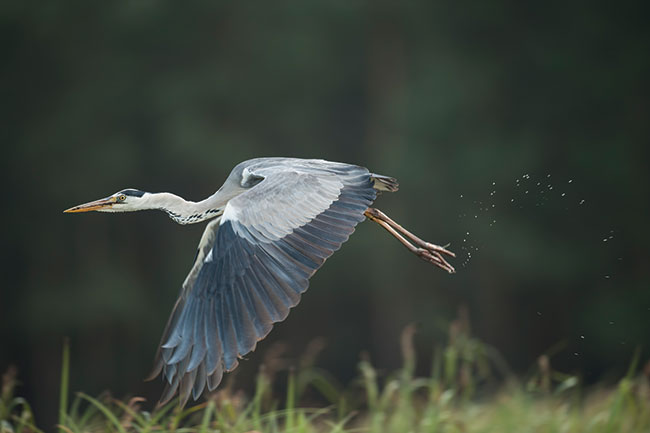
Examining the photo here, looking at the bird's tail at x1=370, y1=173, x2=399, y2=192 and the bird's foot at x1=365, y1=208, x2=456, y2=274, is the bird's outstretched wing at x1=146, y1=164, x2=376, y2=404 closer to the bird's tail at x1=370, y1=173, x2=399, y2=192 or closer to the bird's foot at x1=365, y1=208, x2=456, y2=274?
the bird's tail at x1=370, y1=173, x2=399, y2=192

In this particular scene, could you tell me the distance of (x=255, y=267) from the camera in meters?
3.83

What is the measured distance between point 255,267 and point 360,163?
30.7 feet

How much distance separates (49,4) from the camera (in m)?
12.1

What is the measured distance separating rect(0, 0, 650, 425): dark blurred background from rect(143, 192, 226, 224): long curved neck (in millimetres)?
7303

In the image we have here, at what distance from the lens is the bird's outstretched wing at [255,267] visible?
143 inches

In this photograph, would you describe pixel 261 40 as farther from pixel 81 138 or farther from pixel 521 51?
pixel 521 51

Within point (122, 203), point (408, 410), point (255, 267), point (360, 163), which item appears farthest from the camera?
point (360, 163)

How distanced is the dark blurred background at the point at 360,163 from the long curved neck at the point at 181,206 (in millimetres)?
7303

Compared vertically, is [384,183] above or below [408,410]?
above

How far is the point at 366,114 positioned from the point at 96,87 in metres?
4.03

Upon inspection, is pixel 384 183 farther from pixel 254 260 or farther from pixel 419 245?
pixel 254 260

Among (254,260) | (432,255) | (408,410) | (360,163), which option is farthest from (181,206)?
(360,163)

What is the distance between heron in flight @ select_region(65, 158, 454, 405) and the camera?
363 centimetres

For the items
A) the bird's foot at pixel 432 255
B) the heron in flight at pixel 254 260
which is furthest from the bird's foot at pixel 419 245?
the heron in flight at pixel 254 260
